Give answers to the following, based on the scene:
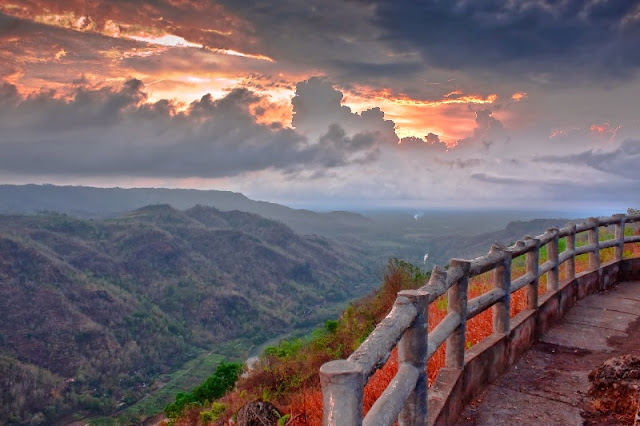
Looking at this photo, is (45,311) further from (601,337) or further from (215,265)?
(601,337)

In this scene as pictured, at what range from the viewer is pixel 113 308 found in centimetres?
12631

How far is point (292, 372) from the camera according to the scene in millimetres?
15266

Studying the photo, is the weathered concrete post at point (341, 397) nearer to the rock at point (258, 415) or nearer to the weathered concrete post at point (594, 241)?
the rock at point (258, 415)

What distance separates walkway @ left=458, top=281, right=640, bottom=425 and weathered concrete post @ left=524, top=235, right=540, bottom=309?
568 millimetres

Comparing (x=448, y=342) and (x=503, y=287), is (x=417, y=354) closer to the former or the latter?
(x=448, y=342)

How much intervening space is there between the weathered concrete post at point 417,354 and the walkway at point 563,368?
1333 millimetres

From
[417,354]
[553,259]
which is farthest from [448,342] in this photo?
[553,259]

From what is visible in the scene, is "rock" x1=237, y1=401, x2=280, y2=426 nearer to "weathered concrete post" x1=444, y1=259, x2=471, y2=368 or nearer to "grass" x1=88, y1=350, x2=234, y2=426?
"weathered concrete post" x1=444, y1=259, x2=471, y2=368

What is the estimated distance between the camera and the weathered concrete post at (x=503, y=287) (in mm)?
5973

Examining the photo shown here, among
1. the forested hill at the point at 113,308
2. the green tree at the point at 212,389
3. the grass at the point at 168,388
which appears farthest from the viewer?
the forested hill at the point at 113,308

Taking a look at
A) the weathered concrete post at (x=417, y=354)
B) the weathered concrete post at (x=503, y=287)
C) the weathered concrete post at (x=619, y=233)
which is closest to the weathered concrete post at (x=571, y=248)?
the weathered concrete post at (x=619, y=233)

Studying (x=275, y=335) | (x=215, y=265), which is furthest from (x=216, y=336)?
(x=215, y=265)

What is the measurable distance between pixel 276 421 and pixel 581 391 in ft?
14.1

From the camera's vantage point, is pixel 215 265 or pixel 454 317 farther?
pixel 215 265
